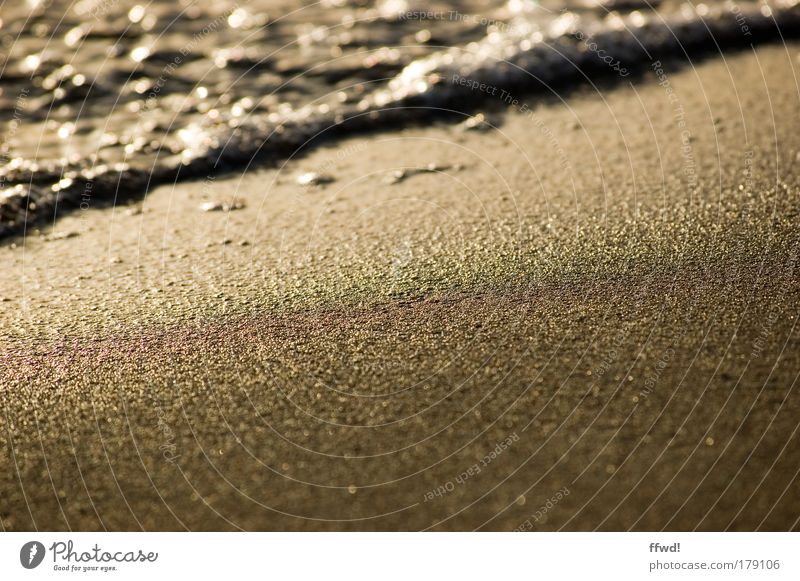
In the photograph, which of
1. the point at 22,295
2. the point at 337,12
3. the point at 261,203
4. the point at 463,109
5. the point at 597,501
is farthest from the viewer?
the point at 337,12

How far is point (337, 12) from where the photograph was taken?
5.09 metres

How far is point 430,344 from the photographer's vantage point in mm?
2297

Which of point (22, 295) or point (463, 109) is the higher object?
point (463, 109)

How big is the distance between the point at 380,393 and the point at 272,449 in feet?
1.05

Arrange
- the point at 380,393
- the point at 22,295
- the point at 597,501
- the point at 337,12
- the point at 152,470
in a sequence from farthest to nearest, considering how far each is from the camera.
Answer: the point at 337,12, the point at 22,295, the point at 380,393, the point at 152,470, the point at 597,501

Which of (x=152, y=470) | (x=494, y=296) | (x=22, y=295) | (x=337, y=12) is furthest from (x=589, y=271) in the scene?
(x=337, y=12)

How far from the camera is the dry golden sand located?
1.83 metres

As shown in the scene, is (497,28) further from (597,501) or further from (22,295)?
(597,501)

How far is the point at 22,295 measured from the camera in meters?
2.65

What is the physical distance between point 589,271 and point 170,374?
1.25 meters

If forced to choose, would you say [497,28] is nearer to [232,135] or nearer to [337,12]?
[337,12]

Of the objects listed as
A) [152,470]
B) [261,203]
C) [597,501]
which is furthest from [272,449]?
[261,203]

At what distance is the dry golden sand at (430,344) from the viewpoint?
1834mm

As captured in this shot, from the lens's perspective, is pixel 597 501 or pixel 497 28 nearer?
pixel 597 501
